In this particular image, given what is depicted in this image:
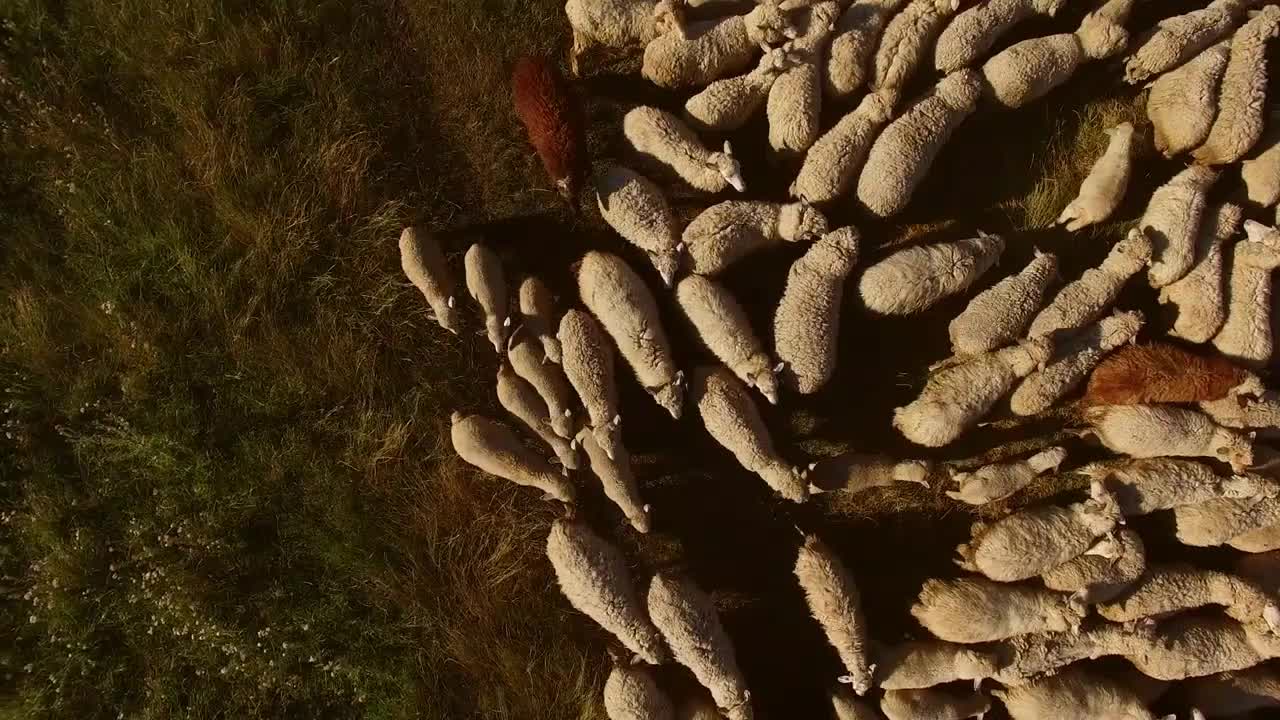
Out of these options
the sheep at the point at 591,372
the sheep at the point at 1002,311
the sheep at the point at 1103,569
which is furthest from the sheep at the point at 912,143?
the sheep at the point at 1103,569

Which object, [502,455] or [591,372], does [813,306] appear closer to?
[591,372]

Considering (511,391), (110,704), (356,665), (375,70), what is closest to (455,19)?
(375,70)

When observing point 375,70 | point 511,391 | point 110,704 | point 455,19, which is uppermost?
point 455,19

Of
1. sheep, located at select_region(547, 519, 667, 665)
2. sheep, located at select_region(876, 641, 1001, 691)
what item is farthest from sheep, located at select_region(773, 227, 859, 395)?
sheep, located at select_region(876, 641, 1001, 691)

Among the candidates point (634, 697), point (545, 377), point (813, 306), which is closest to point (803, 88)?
point (813, 306)

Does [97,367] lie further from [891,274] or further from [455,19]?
[891,274]

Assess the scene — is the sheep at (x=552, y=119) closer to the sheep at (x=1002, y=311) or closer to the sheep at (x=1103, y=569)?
the sheep at (x=1002, y=311)
